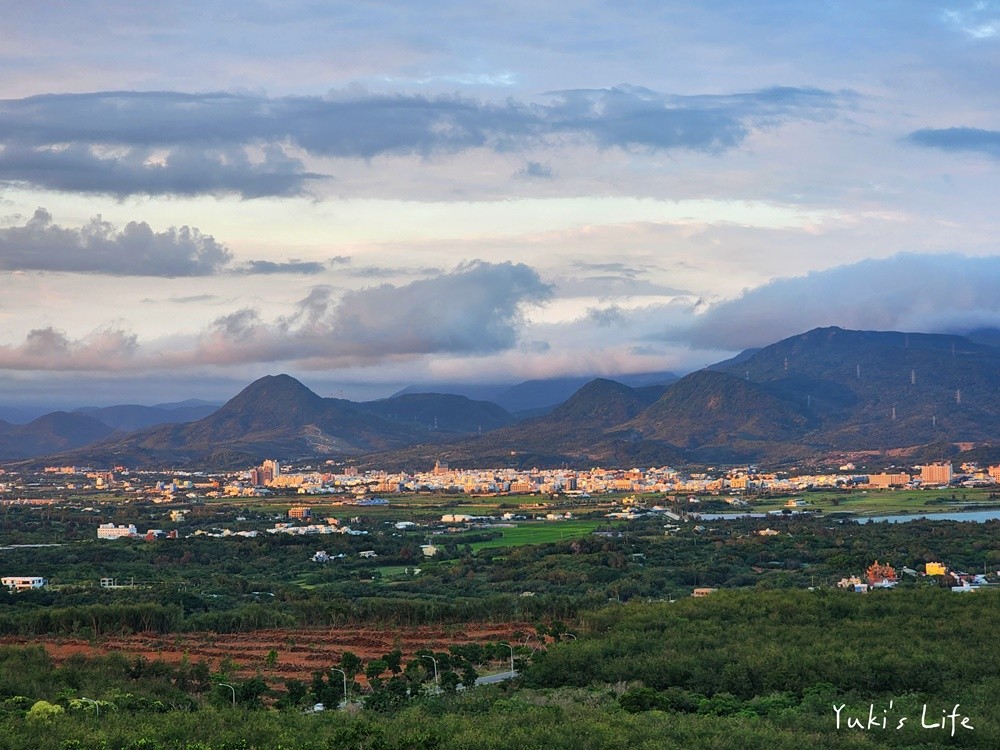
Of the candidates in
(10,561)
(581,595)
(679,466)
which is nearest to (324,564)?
(10,561)

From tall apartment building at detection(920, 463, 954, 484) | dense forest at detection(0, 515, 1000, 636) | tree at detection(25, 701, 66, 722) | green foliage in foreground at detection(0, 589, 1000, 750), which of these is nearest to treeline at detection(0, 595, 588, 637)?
dense forest at detection(0, 515, 1000, 636)

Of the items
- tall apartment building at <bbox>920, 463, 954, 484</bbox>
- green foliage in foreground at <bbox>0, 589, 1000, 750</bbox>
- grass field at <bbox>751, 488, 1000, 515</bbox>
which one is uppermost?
green foliage in foreground at <bbox>0, 589, 1000, 750</bbox>

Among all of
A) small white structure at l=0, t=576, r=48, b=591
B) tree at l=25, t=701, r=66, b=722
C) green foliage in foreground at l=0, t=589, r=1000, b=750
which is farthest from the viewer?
small white structure at l=0, t=576, r=48, b=591

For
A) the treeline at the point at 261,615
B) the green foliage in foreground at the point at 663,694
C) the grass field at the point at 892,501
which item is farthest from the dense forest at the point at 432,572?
the grass field at the point at 892,501

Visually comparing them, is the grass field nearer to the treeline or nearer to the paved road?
the treeline

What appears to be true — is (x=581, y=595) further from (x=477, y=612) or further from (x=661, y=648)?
(x=661, y=648)

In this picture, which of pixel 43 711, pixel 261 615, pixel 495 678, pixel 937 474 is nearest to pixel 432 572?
pixel 261 615
